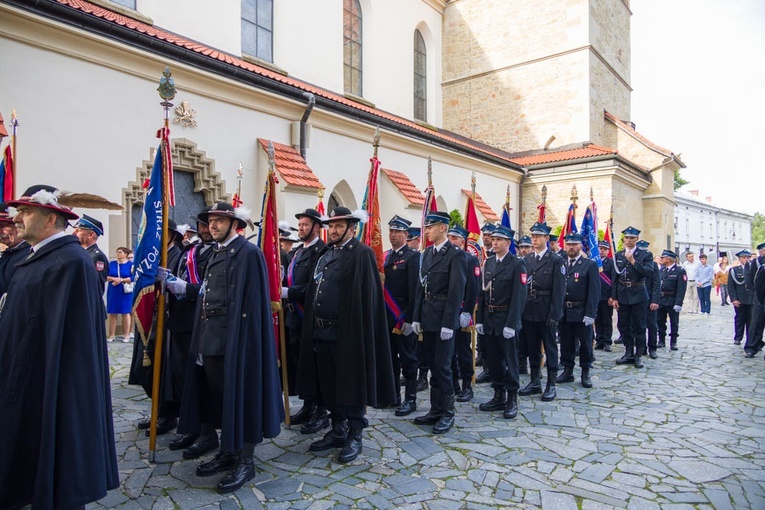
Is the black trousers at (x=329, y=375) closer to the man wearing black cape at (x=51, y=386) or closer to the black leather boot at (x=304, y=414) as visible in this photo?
the black leather boot at (x=304, y=414)

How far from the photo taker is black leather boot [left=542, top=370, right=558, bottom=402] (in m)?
6.19

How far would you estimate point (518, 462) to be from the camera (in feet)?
13.9

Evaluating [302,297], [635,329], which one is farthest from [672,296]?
[302,297]

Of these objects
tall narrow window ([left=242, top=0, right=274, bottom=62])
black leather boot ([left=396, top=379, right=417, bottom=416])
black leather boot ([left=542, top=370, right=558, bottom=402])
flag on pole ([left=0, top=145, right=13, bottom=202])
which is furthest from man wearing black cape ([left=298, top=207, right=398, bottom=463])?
tall narrow window ([left=242, top=0, right=274, bottom=62])

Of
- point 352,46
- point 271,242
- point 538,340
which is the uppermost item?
point 352,46

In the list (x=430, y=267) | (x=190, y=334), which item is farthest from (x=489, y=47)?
(x=190, y=334)

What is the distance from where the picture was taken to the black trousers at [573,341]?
700cm

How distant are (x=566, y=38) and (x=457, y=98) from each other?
5.61 meters

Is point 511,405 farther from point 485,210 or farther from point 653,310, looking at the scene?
point 485,210

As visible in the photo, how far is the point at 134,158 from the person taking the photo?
27.3 feet

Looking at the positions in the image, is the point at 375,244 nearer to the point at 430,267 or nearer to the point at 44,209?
the point at 430,267

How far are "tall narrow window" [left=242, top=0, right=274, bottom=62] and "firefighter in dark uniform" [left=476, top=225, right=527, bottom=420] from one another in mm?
11339

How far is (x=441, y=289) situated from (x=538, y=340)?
81.2 inches

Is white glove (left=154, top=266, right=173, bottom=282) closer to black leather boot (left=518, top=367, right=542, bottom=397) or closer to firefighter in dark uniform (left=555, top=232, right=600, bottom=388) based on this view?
black leather boot (left=518, top=367, right=542, bottom=397)
